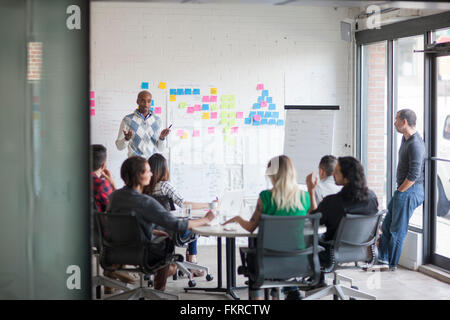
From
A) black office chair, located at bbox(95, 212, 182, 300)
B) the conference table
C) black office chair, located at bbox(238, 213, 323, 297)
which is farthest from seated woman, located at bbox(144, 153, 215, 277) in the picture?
black office chair, located at bbox(238, 213, 323, 297)

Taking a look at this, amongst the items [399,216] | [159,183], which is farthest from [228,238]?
[399,216]

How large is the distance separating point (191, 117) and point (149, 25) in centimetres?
119

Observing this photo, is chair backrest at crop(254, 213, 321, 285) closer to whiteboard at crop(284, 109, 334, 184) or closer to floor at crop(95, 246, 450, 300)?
floor at crop(95, 246, 450, 300)

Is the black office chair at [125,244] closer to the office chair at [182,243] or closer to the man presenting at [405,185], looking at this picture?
the office chair at [182,243]

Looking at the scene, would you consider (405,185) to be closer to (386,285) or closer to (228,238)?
(386,285)

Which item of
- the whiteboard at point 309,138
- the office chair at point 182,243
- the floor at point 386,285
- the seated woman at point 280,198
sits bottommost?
the floor at point 386,285

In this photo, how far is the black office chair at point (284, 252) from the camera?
4215 mm

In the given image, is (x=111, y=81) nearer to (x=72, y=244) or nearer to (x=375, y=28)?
(x=375, y=28)

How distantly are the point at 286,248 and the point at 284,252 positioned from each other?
3 cm

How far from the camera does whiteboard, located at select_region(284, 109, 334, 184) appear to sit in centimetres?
655

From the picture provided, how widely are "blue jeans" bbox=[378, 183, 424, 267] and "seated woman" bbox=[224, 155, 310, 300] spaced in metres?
2.06

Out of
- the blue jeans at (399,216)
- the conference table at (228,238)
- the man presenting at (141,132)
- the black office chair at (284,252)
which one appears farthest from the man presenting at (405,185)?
the man presenting at (141,132)

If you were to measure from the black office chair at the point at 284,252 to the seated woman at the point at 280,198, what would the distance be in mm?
190

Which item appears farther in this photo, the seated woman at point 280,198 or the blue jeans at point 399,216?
the blue jeans at point 399,216
